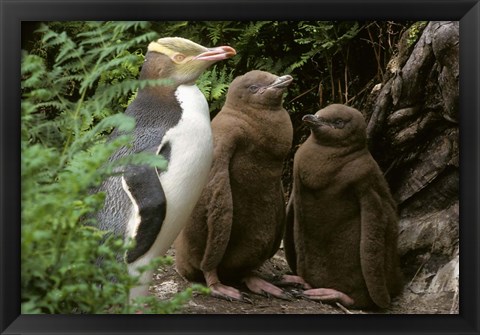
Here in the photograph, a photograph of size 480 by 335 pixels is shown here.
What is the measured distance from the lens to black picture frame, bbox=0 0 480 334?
7.30ft

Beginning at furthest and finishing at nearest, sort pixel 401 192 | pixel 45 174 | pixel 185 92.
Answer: pixel 401 192, pixel 185 92, pixel 45 174

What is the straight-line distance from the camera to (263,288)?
241 centimetres

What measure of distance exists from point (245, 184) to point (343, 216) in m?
0.29

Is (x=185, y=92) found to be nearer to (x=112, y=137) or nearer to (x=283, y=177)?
(x=112, y=137)

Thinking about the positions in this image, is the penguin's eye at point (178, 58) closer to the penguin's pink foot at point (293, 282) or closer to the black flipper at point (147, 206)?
the black flipper at point (147, 206)

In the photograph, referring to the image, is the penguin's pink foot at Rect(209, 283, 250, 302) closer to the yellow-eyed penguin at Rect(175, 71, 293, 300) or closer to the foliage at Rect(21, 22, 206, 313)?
the yellow-eyed penguin at Rect(175, 71, 293, 300)

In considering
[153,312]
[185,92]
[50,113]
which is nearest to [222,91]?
[185,92]

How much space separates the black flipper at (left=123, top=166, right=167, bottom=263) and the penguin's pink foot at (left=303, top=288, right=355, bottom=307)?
49cm

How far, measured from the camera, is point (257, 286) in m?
2.41

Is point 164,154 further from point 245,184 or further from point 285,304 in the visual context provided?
point 285,304

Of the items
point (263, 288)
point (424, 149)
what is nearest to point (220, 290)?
point (263, 288)

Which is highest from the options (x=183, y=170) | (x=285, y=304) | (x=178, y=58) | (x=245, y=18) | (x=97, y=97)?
(x=245, y=18)
